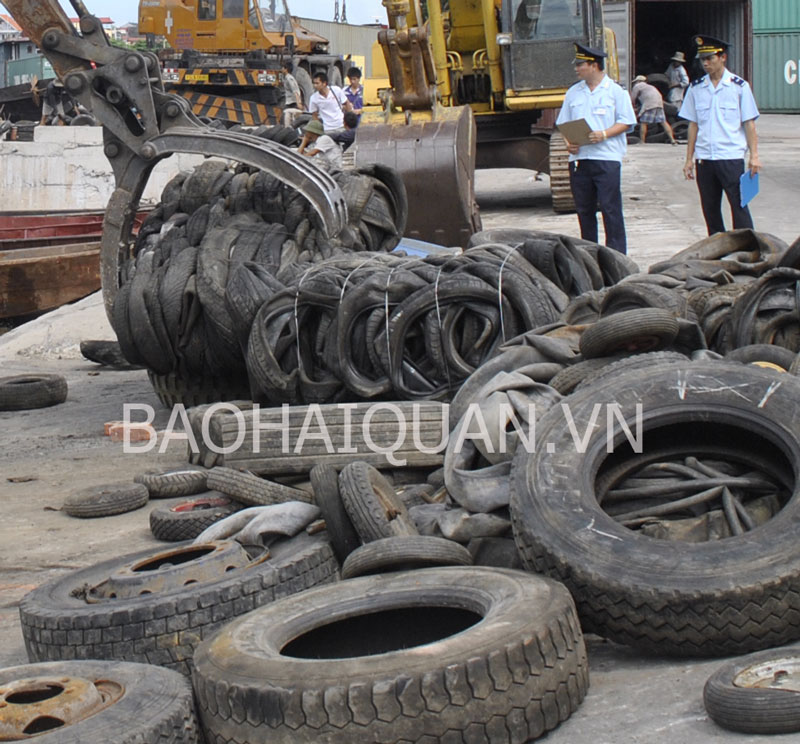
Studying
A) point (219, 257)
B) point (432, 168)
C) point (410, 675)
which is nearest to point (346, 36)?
point (432, 168)

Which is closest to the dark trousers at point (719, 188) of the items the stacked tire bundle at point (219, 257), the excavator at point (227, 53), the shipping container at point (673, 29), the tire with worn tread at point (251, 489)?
the stacked tire bundle at point (219, 257)

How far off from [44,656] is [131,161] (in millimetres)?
6041

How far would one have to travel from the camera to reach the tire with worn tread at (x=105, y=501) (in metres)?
5.93

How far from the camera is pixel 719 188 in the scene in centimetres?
1007

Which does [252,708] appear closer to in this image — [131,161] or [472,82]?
[131,161]

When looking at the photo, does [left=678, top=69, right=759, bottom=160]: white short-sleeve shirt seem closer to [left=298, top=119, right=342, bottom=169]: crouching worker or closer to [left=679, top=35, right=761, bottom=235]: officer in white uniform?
[left=679, top=35, right=761, bottom=235]: officer in white uniform

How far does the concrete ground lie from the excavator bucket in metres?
1.82

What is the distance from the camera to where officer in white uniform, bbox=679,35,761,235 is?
31.8 feet

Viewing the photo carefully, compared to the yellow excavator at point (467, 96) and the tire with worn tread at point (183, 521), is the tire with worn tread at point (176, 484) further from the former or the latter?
the yellow excavator at point (467, 96)

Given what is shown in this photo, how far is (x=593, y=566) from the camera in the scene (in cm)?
367

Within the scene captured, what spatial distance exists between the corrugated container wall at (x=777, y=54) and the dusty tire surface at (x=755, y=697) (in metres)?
35.5

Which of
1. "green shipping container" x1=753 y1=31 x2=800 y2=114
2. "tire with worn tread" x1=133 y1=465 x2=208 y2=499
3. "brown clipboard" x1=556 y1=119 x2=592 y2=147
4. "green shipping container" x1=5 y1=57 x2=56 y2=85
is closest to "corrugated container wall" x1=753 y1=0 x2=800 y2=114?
"green shipping container" x1=753 y1=31 x2=800 y2=114

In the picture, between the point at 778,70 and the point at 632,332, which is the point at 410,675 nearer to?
the point at 632,332

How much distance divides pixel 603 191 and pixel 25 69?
45.0 metres
